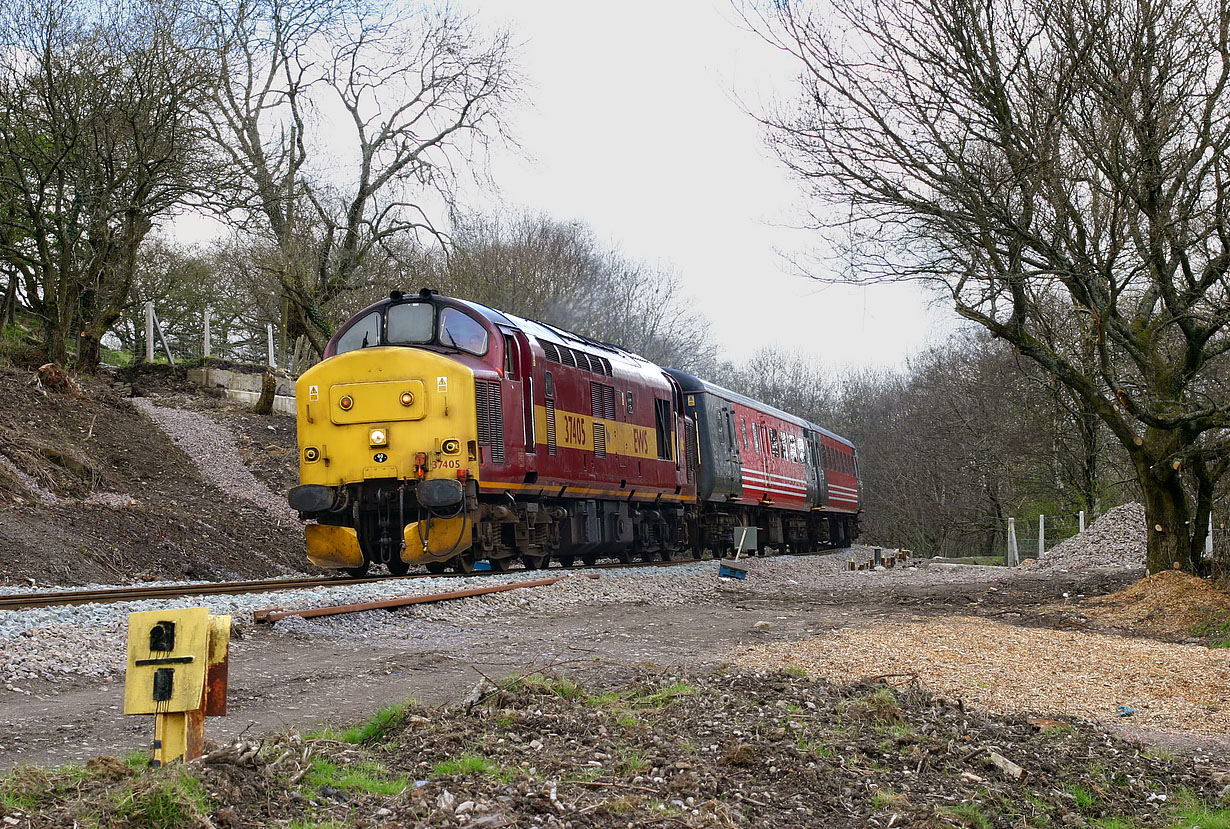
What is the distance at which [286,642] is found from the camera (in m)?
9.58

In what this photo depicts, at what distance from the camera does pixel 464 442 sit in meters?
14.4

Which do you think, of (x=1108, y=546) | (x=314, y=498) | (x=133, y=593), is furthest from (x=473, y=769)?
(x=1108, y=546)

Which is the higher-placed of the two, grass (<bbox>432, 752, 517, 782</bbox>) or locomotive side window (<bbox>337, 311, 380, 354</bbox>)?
locomotive side window (<bbox>337, 311, 380, 354</bbox>)

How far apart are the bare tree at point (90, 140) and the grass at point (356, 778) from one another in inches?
853

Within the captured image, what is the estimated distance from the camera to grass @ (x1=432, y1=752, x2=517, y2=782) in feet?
16.0

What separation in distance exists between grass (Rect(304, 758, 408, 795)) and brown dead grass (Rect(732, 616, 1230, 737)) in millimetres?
4123

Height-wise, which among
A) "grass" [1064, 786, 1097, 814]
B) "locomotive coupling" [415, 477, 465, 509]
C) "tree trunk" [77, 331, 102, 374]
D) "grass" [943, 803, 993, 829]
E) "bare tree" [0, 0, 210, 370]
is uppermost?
"bare tree" [0, 0, 210, 370]

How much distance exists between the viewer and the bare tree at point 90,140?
76.4 ft

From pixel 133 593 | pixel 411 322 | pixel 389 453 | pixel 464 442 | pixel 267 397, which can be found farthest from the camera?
pixel 267 397

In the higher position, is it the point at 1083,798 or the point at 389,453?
the point at 389,453

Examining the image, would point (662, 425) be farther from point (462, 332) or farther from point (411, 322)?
point (411, 322)

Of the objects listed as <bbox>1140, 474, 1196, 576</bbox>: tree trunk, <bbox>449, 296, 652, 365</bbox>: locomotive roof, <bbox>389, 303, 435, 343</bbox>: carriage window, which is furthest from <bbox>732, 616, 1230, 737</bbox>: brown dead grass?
<bbox>389, 303, 435, 343</bbox>: carriage window

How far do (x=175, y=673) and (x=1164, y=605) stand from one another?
12576 millimetres

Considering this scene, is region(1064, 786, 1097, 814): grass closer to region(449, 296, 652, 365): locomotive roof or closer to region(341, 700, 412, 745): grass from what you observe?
region(341, 700, 412, 745): grass
